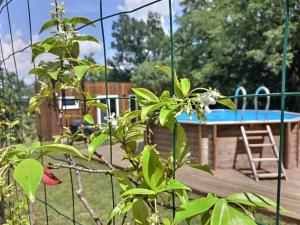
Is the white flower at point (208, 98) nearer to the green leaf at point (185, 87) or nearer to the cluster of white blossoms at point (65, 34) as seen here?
the green leaf at point (185, 87)

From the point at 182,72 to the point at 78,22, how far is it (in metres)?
14.7

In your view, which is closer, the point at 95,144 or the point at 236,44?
the point at 95,144

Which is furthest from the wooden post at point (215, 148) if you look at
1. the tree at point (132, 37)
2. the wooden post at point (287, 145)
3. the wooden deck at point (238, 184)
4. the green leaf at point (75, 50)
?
the tree at point (132, 37)

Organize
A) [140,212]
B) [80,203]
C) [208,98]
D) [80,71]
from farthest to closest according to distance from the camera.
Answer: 1. [80,203]
2. [80,71]
3. [140,212]
4. [208,98]

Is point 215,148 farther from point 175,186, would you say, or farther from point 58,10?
point 175,186

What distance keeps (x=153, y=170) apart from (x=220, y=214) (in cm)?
21

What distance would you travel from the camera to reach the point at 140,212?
2.58 feet

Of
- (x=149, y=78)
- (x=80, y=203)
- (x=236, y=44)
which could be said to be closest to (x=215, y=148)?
(x=80, y=203)

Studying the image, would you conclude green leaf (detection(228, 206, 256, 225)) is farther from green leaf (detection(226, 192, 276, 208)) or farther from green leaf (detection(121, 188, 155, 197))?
green leaf (detection(121, 188, 155, 197))

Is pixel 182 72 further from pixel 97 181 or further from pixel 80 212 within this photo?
pixel 80 212

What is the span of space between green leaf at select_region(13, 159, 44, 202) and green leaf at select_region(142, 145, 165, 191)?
206 millimetres

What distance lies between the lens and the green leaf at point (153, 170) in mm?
748

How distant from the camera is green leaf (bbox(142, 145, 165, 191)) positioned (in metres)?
0.75

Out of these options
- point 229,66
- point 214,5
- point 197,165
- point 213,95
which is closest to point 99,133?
point 197,165
